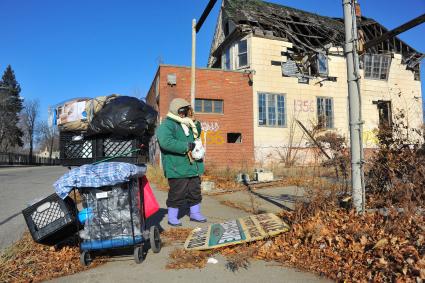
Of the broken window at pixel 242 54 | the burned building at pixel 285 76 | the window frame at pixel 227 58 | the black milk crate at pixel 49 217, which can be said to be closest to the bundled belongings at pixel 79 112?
the black milk crate at pixel 49 217

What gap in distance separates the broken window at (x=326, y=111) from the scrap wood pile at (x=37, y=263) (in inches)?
795

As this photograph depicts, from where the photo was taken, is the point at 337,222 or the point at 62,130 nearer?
the point at 337,222

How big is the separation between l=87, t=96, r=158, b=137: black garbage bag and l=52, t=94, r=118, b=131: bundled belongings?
204 mm

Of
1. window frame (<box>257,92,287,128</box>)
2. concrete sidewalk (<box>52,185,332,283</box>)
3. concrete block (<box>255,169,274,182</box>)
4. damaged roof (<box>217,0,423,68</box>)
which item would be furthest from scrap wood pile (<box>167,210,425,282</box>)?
damaged roof (<box>217,0,423,68</box>)

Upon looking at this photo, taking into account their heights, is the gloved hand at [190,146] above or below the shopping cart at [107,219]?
above

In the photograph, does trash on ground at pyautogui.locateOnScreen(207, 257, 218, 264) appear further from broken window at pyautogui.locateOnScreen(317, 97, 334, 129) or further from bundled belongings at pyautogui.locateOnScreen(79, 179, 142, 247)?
broken window at pyautogui.locateOnScreen(317, 97, 334, 129)

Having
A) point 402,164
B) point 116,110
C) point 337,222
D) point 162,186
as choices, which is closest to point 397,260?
point 337,222

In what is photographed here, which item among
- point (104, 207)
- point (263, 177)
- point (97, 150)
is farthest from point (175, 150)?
point (263, 177)

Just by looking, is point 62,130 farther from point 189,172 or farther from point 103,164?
point 189,172

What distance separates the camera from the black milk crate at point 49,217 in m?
3.86

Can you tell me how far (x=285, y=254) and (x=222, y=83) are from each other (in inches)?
702

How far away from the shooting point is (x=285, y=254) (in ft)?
12.5

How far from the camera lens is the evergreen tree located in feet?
204

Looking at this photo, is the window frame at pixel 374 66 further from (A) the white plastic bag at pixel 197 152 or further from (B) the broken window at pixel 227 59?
(A) the white plastic bag at pixel 197 152
